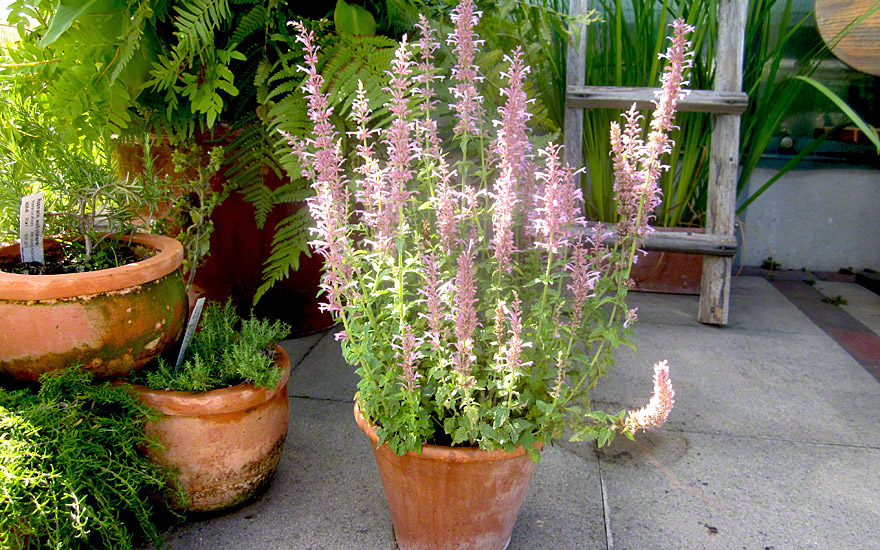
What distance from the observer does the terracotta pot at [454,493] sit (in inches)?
62.8

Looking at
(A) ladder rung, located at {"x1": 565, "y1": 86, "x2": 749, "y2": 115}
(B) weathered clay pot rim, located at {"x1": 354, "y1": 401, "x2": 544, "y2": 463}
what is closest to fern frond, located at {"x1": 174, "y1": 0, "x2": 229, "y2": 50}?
(B) weathered clay pot rim, located at {"x1": 354, "y1": 401, "x2": 544, "y2": 463}

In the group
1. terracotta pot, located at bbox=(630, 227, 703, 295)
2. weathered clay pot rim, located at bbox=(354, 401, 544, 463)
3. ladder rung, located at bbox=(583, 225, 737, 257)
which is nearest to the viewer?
weathered clay pot rim, located at bbox=(354, 401, 544, 463)

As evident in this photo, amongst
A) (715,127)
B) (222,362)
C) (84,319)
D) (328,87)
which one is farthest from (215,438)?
(715,127)

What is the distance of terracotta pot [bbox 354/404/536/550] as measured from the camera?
1.59 metres

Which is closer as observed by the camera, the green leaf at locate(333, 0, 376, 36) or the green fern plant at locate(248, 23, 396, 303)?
the green fern plant at locate(248, 23, 396, 303)

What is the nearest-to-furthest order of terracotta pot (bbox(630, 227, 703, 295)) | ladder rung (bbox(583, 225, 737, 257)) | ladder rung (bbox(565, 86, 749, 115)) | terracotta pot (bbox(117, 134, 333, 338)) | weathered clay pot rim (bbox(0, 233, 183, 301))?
weathered clay pot rim (bbox(0, 233, 183, 301))
terracotta pot (bbox(117, 134, 333, 338))
ladder rung (bbox(565, 86, 749, 115))
ladder rung (bbox(583, 225, 737, 257))
terracotta pot (bbox(630, 227, 703, 295))

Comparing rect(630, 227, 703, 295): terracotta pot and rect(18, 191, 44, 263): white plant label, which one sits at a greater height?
rect(18, 191, 44, 263): white plant label

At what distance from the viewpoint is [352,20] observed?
2.33 m

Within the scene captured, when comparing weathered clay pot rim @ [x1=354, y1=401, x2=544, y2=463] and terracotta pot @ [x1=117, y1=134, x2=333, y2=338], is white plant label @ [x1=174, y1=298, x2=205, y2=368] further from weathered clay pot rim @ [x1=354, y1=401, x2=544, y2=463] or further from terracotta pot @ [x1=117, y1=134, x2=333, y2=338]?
weathered clay pot rim @ [x1=354, y1=401, x2=544, y2=463]

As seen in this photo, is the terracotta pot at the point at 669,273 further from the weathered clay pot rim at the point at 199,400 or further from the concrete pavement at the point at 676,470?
the weathered clay pot rim at the point at 199,400

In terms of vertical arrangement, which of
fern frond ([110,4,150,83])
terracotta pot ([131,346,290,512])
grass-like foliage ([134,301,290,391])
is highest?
fern frond ([110,4,150,83])

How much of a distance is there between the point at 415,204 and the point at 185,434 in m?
0.93

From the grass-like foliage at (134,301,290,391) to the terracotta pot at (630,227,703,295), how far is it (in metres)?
2.64

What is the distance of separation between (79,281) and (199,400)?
454 mm
